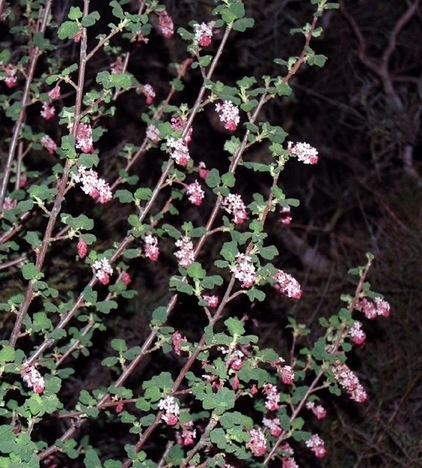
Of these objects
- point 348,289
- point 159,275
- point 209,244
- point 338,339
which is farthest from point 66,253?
point 348,289

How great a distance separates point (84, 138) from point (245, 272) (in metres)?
0.48

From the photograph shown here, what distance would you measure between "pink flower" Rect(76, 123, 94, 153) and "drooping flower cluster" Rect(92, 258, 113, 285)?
0.93 feet

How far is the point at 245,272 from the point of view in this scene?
6.17 ft

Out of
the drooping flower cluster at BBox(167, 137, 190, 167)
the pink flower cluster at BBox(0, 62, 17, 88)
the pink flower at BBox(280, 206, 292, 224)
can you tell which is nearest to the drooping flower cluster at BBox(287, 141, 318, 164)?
the pink flower at BBox(280, 206, 292, 224)

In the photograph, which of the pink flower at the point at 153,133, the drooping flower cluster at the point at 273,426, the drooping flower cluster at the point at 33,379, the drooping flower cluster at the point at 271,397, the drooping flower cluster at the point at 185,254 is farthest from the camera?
the pink flower at the point at 153,133

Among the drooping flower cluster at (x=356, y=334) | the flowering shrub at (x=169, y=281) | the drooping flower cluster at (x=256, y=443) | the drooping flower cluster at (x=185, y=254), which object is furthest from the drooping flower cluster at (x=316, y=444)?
the drooping flower cluster at (x=185, y=254)

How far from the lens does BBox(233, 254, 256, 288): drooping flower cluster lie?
1.88 meters

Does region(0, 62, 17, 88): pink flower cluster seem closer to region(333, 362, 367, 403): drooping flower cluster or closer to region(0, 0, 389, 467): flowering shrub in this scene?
region(0, 0, 389, 467): flowering shrub

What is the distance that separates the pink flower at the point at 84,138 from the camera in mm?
1847

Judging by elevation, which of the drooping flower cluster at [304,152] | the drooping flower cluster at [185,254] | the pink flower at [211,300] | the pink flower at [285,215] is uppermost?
the drooping flower cluster at [304,152]

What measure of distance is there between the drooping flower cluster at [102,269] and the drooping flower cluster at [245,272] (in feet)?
1.03

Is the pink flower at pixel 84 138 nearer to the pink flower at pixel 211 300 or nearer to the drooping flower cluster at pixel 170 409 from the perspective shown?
the pink flower at pixel 211 300

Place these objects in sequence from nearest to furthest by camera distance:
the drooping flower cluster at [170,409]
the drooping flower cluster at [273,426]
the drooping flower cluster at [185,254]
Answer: the drooping flower cluster at [170,409] < the drooping flower cluster at [185,254] < the drooping flower cluster at [273,426]

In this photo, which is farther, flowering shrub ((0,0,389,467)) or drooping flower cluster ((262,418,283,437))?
drooping flower cluster ((262,418,283,437))
